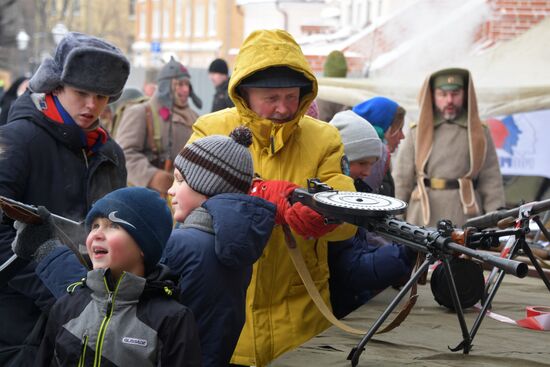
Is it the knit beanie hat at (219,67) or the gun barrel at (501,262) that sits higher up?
the gun barrel at (501,262)

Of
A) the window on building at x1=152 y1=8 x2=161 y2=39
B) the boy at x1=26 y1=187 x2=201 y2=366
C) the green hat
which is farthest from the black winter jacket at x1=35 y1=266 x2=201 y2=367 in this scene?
the window on building at x1=152 y1=8 x2=161 y2=39

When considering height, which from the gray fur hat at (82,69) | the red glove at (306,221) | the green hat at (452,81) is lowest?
the red glove at (306,221)

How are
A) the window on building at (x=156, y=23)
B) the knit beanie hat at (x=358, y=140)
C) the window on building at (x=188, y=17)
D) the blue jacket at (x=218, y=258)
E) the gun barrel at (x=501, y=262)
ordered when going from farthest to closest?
the window on building at (x=156, y=23) < the window on building at (x=188, y=17) < the knit beanie hat at (x=358, y=140) < the blue jacket at (x=218, y=258) < the gun barrel at (x=501, y=262)

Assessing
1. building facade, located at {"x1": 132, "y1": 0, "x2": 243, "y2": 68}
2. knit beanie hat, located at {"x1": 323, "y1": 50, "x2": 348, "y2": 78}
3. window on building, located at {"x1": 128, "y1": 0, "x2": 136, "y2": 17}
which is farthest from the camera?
window on building, located at {"x1": 128, "y1": 0, "x2": 136, "y2": 17}

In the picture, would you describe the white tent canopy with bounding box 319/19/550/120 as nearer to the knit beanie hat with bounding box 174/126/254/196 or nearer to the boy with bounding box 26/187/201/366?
the knit beanie hat with bounding box 174/126/254/196

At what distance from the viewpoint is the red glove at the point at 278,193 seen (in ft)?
11.4

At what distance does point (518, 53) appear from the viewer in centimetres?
977

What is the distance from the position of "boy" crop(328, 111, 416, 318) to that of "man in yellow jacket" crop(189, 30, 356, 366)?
0.31 meters

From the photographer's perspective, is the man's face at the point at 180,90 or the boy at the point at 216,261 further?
the man's face at the point at 180,90

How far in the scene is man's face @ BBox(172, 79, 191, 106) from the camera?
8.92 meters

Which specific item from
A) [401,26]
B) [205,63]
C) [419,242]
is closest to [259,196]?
[419,242]

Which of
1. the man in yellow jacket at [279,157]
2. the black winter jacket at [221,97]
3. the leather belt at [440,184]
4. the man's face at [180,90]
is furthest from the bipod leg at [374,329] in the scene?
the black winter jacket at [221,97]

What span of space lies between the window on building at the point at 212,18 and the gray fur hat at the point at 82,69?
2081 inches

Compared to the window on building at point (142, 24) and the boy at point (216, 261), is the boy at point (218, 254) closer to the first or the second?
the boy at point (216, 261)
